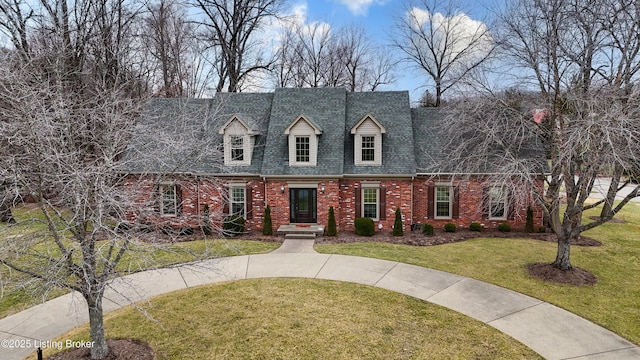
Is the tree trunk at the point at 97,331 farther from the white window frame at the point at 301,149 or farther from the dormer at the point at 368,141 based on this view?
the dormer at the point at 368,141

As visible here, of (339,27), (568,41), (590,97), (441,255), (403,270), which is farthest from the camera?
(339,27)

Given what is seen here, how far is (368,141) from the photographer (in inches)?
666

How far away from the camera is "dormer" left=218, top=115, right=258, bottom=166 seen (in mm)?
16719

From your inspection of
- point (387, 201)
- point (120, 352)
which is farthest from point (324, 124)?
point (120, 352)

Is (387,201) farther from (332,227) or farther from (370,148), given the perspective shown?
(332,227)

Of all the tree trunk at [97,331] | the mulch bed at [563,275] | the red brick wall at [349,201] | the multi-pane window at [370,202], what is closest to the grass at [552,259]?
the mulch bed at [563,275]

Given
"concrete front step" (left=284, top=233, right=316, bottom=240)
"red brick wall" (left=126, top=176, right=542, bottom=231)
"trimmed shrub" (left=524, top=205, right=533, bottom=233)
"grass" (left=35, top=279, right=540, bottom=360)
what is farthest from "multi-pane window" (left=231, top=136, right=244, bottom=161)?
"trimmed shrub" (left=524, top=205, right=533, bottom=233)

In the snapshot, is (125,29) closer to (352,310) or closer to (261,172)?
(261,172)

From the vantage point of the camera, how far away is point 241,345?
295 inches

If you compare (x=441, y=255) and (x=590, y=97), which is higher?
(x=590, y=97)

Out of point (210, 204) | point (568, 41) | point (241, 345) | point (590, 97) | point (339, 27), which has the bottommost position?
point (241, 345)

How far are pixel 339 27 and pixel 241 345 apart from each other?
32134 mm

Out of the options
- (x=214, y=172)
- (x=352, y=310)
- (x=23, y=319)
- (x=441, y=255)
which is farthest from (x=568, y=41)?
(x=23, y=319)

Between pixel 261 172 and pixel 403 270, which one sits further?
pixel 261 172
